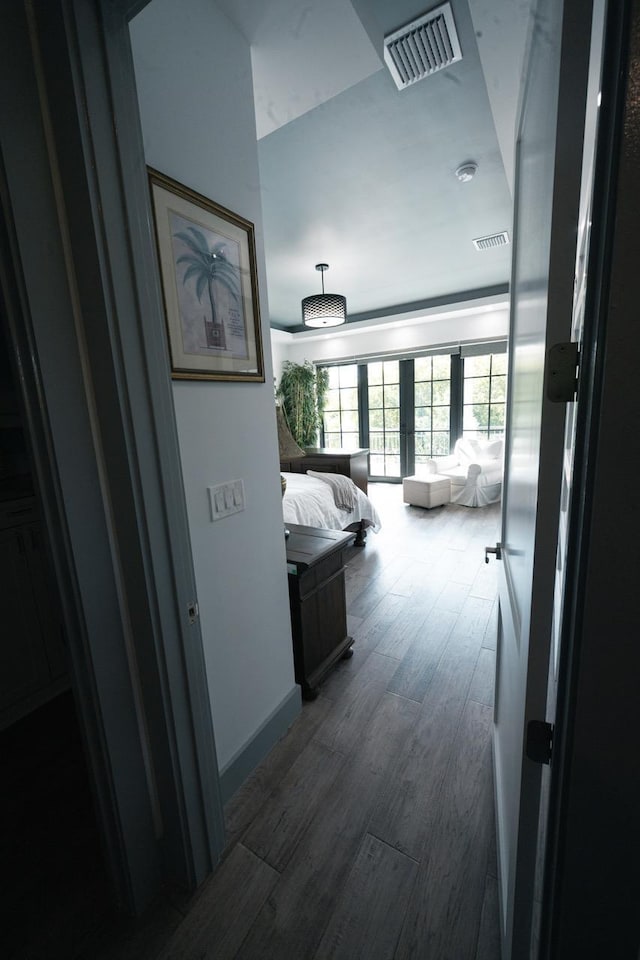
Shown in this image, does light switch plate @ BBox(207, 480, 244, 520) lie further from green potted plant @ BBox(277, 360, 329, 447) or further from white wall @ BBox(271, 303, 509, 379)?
green potted plant @ BBox(277, 360, 329, 447)

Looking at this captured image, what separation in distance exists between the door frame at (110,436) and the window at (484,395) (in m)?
5.33

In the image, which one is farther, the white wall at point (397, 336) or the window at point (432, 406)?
the window at point (432, 406)

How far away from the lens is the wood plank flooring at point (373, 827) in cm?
101

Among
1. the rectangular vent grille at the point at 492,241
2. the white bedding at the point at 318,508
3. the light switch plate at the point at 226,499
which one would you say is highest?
the rectangular vent grille at the point at 492,241

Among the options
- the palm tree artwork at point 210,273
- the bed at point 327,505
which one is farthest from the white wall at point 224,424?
the bed at point 327,505

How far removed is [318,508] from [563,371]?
283cm

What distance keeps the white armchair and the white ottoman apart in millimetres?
172

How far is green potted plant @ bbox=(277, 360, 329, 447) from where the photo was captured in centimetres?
632

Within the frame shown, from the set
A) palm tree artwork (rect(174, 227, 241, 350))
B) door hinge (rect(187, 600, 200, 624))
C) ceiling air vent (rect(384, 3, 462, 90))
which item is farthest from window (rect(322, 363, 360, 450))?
door hinge (rect(187, 600, 200, 624))

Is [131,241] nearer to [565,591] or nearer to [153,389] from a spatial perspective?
[153,389]

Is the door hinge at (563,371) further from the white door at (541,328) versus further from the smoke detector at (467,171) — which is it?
the smoke detector at (467,171)

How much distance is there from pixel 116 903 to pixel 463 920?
0.97 m

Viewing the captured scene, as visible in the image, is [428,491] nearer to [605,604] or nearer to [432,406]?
[432,406]

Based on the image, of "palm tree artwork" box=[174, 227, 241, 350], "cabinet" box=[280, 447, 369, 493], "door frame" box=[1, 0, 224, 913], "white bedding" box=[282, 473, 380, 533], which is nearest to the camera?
"door frame" box=[1, 0, 224, 913]
